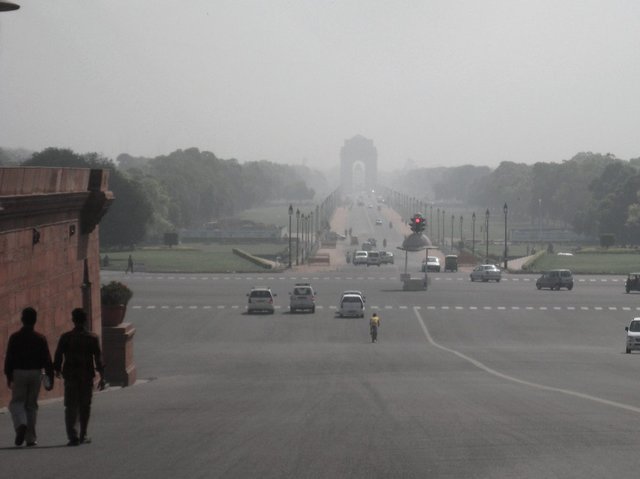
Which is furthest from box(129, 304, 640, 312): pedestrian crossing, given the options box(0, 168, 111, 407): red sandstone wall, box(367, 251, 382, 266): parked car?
box(367, 251, 382, 266): parked car

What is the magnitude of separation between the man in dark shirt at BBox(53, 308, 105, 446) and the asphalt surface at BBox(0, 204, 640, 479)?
0.31m

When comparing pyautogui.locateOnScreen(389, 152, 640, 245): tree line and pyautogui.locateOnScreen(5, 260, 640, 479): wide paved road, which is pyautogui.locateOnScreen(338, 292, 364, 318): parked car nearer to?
pyautogui.locateOnScreen(5, 260, 640, 479): wide paved road

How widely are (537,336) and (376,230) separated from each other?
12037 centimetres

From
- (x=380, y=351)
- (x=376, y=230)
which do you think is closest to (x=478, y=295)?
(x=380, y=351)

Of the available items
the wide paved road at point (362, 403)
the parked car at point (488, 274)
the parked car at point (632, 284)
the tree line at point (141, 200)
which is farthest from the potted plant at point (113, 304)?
the tree line at point (141, 200)

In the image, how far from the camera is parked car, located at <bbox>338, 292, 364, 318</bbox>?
49519mm

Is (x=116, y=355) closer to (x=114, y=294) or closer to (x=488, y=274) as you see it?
(x=114, y=294)

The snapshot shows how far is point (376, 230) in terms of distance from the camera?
535 ft

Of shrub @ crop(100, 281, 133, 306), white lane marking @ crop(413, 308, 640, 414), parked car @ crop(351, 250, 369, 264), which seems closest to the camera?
white lane marking @ crop(413, 308, 640, 414)

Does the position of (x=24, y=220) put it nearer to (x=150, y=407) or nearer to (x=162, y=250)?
(x=150, y=407)

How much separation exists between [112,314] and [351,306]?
26.1 m

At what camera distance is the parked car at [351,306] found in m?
49.5

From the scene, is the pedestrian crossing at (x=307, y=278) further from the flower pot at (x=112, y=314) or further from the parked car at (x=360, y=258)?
the flower pot at (x=112, y=314)

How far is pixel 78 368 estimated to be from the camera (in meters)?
12.1
